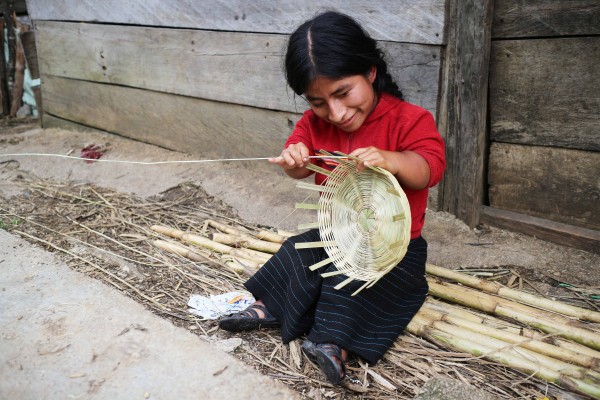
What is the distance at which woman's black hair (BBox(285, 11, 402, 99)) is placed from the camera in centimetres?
204

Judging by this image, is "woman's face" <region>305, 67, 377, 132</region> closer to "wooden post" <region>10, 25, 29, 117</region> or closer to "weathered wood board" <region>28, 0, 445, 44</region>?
"weathered wood board" <region>28, 0, 445, 44</region>

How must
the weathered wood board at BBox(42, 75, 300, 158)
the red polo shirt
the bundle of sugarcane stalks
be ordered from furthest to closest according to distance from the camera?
1. the weathered wood board at BBox(42, 75, 300, 158)
2. the red polo shirt
3. the bundle of sugarcane stalks

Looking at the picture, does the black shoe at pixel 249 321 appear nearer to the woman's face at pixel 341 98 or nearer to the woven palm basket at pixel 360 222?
the woven palm basket at pixel 360 222

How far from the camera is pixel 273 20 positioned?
3.64m

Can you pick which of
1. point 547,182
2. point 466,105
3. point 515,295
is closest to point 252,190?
point 466,105

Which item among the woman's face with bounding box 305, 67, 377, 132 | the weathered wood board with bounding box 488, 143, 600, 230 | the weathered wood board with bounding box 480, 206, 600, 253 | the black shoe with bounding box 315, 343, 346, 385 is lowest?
the black shoe with bounding box 315, 343, 346, 385

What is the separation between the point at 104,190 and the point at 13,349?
1991mm

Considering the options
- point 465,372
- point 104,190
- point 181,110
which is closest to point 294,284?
point 465,372

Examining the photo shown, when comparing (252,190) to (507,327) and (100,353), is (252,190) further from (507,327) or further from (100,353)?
(507,327)

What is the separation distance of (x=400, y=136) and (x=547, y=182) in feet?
3.60

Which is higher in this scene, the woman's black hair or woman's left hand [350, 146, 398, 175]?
the woman's black hair

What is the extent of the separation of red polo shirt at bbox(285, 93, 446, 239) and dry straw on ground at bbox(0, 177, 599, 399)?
1.44 ft

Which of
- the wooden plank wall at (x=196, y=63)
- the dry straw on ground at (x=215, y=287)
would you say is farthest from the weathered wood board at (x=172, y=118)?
the dry straw on ground at (x=215, y=287)

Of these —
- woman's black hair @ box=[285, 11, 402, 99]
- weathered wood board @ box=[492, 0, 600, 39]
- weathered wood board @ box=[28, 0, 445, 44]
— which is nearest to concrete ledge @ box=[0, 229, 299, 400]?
woman's black hair @ box=[285, 11, 402, 99]
